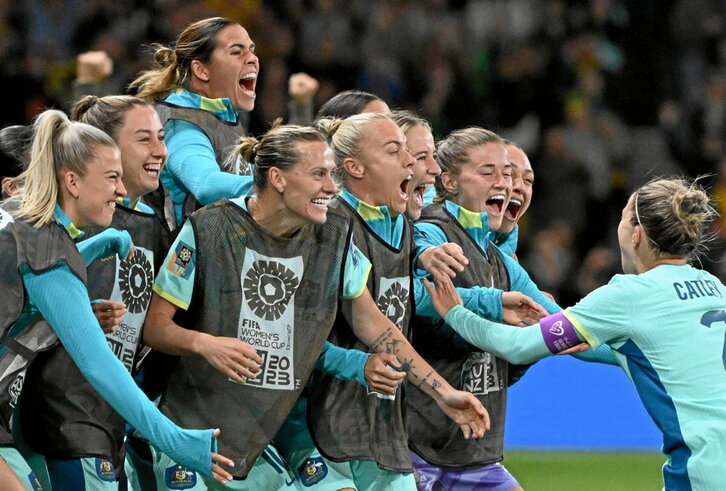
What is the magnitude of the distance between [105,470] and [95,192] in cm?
93

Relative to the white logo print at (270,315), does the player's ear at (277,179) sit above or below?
above

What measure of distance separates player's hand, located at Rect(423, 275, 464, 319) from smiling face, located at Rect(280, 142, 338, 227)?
0.55 m

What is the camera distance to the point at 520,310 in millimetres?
4715

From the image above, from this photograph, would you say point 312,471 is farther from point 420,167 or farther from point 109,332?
point 420,167

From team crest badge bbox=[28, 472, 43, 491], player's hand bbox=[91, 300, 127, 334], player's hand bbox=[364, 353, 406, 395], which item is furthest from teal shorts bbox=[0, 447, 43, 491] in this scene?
player's hand bbox=[364, 353, 406, 395]

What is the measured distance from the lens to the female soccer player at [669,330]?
4004mm

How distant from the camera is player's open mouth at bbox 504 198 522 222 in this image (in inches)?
215

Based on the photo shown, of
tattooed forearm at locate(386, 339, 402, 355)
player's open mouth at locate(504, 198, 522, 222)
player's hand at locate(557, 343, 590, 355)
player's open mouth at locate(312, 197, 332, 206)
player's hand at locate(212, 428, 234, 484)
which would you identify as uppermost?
player's open mouth at locate(312, 197, 332, 206)

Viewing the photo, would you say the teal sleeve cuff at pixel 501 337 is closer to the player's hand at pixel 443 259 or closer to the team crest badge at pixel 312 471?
the player's hand at pixel 443 259

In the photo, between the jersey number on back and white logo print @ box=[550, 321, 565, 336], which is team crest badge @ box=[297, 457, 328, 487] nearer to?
white logo print @ box=[550, 321, 565, 336]

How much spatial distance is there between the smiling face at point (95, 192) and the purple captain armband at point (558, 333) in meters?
1.45

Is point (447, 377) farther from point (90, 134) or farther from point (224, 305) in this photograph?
point (90, 134)

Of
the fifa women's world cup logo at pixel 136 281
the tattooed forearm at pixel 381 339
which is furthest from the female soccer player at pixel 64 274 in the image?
the tattooed forearm at pixel 381 339

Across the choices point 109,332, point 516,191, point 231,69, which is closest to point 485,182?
point 516,191
